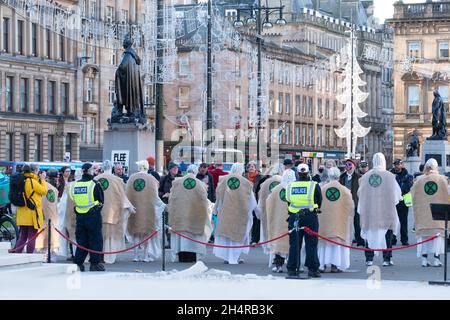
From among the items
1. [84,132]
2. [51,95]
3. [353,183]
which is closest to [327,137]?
[84,132]

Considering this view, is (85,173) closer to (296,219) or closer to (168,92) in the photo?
(296,219)

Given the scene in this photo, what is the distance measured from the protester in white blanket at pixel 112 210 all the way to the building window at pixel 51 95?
188 feet

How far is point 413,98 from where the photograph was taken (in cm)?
10188

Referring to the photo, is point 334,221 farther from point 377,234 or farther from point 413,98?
point 413,98

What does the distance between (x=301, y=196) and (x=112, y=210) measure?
428cm

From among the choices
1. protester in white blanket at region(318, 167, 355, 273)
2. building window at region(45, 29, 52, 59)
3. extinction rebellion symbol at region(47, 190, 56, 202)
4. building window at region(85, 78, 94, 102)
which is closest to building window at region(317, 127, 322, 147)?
building window at region(85, 78, 94, 102)

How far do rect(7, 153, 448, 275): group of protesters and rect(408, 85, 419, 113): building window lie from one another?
7692 centimetres

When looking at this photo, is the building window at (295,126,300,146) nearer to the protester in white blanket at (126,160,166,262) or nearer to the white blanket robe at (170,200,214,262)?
the protester in white blanket at (126,160,166,262)

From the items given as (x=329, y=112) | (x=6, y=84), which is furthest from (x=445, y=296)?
(x=329, y=112)

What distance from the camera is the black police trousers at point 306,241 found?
2116 cm

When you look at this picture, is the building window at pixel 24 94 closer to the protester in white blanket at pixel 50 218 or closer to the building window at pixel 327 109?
the building window at pixel 327 109

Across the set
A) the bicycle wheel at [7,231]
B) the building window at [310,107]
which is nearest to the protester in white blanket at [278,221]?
the bicycle wheel at [7,231]

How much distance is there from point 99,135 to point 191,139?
5.79 m

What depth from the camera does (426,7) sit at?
333 feet
